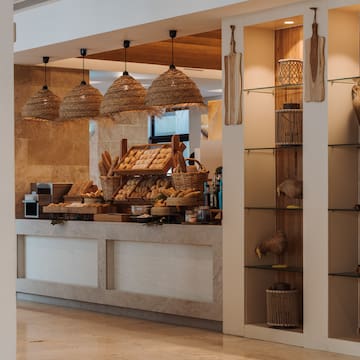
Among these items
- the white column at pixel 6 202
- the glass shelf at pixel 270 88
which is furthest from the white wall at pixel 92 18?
the white column at pixel 6 202

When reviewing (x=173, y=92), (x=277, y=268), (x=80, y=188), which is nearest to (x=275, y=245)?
(x=277, y=268)

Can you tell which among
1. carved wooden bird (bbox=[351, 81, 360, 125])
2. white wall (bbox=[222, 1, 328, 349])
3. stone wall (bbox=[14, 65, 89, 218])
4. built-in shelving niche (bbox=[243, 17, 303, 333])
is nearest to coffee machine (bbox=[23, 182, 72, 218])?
stone wall (bbox=[14, 65, 89, 218])

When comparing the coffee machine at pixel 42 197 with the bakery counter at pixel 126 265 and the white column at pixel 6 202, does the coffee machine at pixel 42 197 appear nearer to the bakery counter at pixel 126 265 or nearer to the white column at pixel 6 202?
the bakery counter at pixel 126 265

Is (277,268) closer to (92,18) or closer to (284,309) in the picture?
(284,309)

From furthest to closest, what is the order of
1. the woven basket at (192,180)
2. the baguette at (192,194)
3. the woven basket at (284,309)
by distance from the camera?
the woven basket at (192,180) → the baguette at (192,194) → the woven basket at (284,309)

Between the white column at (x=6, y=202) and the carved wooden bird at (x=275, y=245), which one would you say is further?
the carved wooden bird at (x=275, y=245)

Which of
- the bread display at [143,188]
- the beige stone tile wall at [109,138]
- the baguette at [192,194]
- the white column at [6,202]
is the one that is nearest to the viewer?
the white column at [6,202]

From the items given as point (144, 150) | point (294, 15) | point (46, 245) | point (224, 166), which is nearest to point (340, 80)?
point (294, 15)

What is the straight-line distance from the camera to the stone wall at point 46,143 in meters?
11.8

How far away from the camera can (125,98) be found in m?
9.70

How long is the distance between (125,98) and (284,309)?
2.85m

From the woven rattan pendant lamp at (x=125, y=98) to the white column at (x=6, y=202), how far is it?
475 centimetres

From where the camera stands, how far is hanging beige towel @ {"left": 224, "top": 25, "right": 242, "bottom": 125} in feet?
27.7

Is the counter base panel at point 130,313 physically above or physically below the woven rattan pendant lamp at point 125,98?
below
